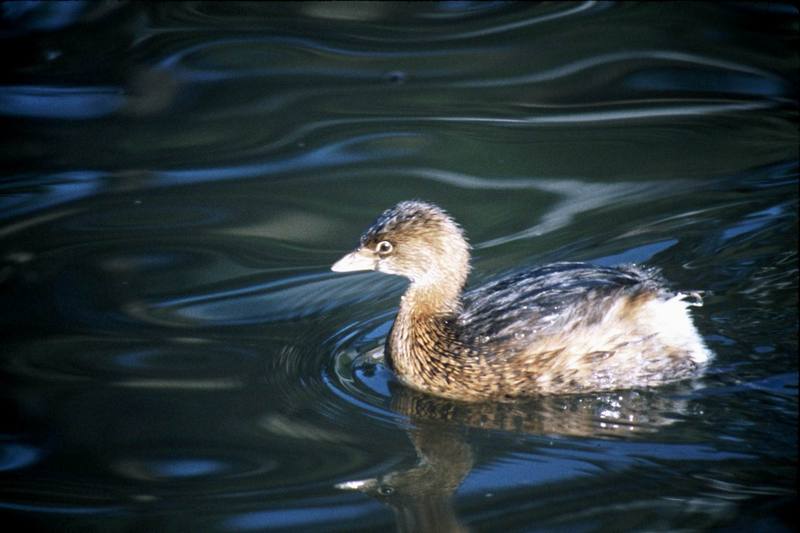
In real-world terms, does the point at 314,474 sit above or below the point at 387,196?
below

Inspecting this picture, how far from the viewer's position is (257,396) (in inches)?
241

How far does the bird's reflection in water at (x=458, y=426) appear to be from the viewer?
5191mm

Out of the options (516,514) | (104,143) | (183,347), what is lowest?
(516,514)

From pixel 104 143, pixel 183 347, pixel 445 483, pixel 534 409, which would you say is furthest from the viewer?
pixel 104 143

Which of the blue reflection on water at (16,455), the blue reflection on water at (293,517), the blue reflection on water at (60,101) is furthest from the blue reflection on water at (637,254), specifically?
the blue reflection on water at (60,101)

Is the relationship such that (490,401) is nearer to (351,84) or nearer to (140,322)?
(140,322)

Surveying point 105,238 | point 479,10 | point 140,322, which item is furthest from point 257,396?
point 479,10

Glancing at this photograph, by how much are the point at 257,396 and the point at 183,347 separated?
0.74 meters

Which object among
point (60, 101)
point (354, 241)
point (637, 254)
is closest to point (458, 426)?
point (637, 254)

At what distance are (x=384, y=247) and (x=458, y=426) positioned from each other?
1.19m

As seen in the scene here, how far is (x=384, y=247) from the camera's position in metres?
6.50

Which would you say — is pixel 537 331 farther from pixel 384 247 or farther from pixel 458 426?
pixel 384 247

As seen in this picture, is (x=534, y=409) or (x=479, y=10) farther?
(x=479, y=10)

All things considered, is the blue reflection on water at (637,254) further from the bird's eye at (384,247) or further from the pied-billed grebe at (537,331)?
the bird's eye at (384,247)
